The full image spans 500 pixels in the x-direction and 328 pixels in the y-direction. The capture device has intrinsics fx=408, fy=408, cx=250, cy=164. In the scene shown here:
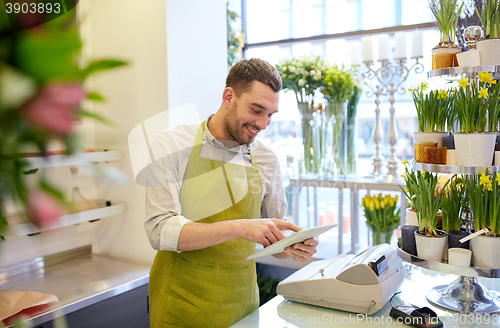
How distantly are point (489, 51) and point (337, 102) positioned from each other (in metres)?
1.48

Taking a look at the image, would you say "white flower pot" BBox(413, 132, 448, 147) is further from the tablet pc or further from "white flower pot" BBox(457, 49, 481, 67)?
the tablet pc

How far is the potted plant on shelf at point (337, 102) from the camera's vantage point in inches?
108

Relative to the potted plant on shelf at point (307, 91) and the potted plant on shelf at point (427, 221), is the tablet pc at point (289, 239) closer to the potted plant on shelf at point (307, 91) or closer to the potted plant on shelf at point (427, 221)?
the potted plant on shelf at point (427, 221)

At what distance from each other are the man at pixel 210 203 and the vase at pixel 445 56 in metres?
0.57

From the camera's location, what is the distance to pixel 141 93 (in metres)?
2.43

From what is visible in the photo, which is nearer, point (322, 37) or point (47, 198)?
point (47, 198)

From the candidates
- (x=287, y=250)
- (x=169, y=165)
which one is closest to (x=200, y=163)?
(x=169, y=165)

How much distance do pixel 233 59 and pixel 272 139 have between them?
0.75m

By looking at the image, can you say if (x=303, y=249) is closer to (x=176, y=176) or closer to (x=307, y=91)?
(x=176, y=176)

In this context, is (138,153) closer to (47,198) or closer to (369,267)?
(369,267)

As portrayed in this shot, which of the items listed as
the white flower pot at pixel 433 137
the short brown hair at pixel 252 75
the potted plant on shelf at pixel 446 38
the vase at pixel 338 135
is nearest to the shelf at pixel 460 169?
the white flower pot at pixel 433 137

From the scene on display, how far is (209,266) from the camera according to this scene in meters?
1.57

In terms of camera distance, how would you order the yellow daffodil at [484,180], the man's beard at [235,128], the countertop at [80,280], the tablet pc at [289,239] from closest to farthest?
the tablet pc at [289,239] → the yellow daffodil at [484,180] → the man's beard at [235,128] → the countertop at [80,280]

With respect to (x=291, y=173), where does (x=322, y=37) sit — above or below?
above
